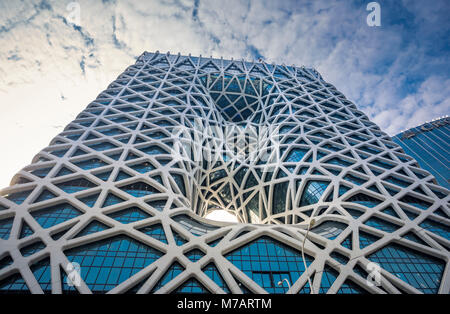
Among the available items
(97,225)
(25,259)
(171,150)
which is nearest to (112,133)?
(171,150)

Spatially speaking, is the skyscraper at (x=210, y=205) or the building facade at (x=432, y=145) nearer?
the skyscraper at (x=210, y=205)

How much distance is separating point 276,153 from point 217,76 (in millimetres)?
29098

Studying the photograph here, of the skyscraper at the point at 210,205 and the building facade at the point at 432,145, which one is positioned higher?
the building facade at the point at 432,145

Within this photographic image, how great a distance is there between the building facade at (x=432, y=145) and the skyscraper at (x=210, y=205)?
1562 inches

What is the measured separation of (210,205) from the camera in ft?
177

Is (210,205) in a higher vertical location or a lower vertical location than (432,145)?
lower

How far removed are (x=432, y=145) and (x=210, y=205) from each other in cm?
7585

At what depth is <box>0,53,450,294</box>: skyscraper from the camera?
19.0 meters

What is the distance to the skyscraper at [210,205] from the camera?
19.0 metres

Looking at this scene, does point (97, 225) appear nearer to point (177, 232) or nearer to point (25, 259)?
point (25, 259)

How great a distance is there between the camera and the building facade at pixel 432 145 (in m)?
66.9

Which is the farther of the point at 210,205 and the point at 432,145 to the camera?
the point at 432,145

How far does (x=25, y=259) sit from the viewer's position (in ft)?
59.2

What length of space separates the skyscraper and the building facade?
39.7 meters
